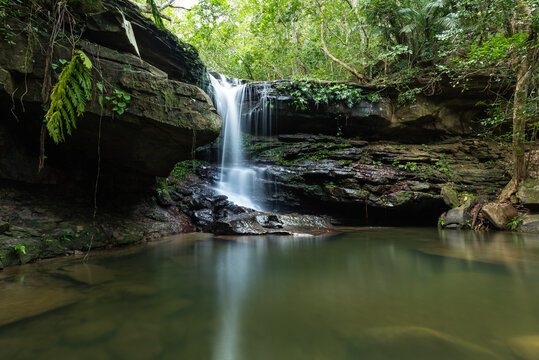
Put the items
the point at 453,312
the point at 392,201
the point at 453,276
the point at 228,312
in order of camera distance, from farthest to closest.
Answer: the point at 392,201, the point at 453,276, the point at 228,312, the point at 453,312

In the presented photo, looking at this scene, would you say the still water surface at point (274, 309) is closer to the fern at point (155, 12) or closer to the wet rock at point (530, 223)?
the fern at point (155, 12)

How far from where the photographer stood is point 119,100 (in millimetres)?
3445

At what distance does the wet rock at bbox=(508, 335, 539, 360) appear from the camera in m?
1.02

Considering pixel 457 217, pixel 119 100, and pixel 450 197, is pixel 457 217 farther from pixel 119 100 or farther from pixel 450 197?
pixel 119 100

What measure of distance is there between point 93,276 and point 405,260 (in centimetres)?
350

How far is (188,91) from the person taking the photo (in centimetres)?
412

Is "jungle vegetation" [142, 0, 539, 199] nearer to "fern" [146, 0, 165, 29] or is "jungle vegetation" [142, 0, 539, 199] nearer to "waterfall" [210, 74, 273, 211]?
"waterfall" [210, 74, 273, 211]

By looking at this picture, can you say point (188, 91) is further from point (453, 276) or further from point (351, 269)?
point (453, 276)

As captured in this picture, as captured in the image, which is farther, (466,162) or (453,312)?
(466,162)

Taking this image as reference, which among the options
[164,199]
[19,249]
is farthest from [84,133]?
[164,199]

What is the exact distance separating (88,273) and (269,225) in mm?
4080

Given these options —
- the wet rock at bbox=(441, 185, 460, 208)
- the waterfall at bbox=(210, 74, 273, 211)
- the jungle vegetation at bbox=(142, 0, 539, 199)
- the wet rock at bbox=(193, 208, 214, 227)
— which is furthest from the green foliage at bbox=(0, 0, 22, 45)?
the wet rock at bbox=(441, 185, 460, 208)

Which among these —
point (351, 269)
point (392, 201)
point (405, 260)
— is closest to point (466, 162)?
point (392, 201)

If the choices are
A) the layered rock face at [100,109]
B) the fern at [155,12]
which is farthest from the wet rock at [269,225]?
the fern at [155,12]
